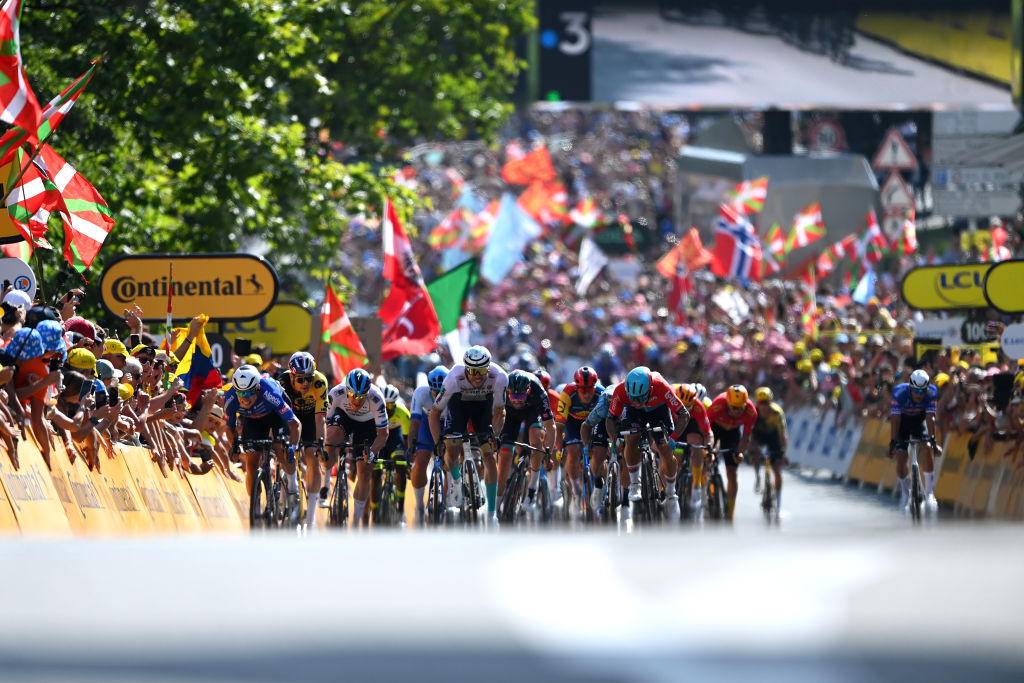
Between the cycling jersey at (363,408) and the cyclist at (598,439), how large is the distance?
186 centimetres

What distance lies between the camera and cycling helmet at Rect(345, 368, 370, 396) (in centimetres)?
1512

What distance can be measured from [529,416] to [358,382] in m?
1.49

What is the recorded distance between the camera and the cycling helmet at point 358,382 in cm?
1512

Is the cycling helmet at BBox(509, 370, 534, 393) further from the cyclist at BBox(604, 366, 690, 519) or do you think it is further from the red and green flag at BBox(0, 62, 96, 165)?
the red and green flag at BBox(0, 62, 96, 165)

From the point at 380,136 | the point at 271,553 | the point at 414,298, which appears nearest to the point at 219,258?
the point at 414,298

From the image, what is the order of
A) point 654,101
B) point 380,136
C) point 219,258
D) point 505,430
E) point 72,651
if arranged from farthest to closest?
point 654,101 < point 380,136 < point 219,258 < point 505,430 < point 72,651

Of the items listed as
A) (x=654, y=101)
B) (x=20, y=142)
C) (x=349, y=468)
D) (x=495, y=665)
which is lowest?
(x=349, y=468)

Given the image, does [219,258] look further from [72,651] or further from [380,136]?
[72,651]

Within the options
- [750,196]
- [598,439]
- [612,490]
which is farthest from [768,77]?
[612,490]

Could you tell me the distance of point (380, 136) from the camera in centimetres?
3172

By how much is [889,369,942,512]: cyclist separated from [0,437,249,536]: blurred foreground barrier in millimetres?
6951

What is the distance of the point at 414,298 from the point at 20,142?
29.6 ft

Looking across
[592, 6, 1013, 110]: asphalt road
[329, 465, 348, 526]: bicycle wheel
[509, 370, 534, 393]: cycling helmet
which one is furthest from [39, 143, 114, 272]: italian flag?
[592, 6, 1013, 110]: asphalt road

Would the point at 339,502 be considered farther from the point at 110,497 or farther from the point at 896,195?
the point at 896,195
